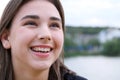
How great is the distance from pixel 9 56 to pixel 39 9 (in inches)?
14.7

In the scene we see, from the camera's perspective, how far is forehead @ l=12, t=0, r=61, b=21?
6.28 ft

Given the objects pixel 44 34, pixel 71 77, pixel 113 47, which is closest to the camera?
pixel 44 34

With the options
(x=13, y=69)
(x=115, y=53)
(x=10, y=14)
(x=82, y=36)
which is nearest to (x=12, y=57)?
(x=13, y=69)

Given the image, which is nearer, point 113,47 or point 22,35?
point 22,35

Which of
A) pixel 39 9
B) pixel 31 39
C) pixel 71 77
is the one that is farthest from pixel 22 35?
pixel 71 77

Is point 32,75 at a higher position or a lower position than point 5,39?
lower

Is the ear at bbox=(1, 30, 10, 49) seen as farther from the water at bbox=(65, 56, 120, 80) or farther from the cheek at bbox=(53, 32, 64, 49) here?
the water at bbox=(65, 56, 120, 80)

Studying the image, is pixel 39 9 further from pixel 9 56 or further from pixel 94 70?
pixel 94 70

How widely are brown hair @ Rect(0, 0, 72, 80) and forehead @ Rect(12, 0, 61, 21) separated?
3 centimetres

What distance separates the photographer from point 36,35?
6.08 feet

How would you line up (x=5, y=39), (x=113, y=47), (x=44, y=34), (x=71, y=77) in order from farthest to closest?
(x=113, y=47) → (x=71, y=77) → (x=5, y=39) → (x=44, y=34)

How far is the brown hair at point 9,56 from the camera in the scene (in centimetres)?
200

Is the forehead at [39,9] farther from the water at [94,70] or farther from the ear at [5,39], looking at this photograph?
the water at [94,70]

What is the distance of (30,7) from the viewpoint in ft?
6.38
